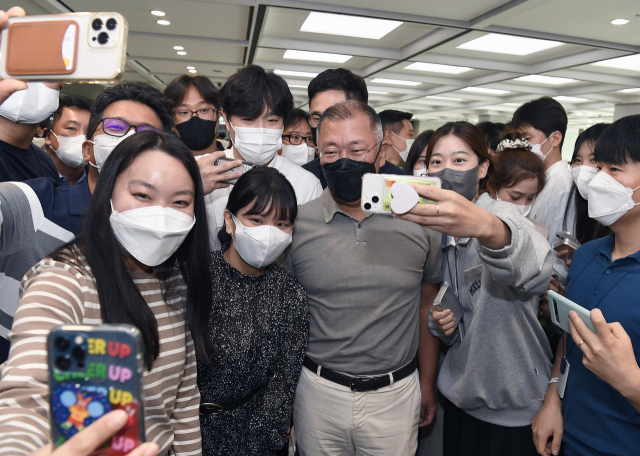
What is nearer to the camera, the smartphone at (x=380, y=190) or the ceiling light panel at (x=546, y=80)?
the smartphone at (x=380, y=190)

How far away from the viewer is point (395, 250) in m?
1.79

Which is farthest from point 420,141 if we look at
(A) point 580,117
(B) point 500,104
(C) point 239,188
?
(A) point 580,117

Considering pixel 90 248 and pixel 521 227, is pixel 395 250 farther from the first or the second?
pixel 90 248

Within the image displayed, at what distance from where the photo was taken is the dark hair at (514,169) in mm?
2523

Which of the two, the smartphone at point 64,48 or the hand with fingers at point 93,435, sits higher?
the smartphone at point 64,48

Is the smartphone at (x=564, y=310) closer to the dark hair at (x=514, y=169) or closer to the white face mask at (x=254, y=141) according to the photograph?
the dark hair at (x=514, y=169)

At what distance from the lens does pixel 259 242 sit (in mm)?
1651

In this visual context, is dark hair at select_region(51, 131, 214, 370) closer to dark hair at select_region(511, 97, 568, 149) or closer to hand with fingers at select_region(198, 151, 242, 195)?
hand with fingers at select_region(198, 151, 242, 195)

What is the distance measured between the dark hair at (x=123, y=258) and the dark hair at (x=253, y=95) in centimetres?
85

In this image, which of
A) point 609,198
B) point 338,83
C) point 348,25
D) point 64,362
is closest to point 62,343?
point 64,362

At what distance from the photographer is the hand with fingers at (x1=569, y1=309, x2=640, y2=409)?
125 cm

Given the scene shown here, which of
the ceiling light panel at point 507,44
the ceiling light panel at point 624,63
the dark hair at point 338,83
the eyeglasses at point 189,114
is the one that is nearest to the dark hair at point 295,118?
the dark hair at point 338,83

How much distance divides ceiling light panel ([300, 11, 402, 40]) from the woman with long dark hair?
4633 millimetres

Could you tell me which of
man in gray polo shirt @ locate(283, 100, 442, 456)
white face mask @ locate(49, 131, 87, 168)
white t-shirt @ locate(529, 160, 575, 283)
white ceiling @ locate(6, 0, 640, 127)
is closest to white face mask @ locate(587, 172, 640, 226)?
man in gray polo shirt @ locate(283, 100, 442, 456)
